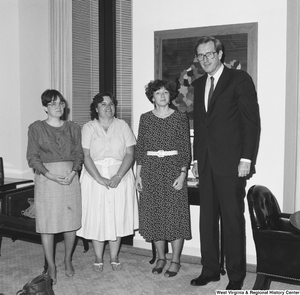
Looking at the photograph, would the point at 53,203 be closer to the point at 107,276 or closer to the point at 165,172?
the point at 107,276

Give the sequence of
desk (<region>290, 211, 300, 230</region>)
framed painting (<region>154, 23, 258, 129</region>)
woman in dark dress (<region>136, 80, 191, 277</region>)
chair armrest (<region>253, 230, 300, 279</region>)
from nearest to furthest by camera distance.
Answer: desk (<region>290, 211, 300, 230</region>) → chair armrest (<region>253, 230, 300, 279</region>) → woman in dark dress (<region>136, 80, 191, 277</region>) → framed painting (<region>154, 23, 258, 129</region>)

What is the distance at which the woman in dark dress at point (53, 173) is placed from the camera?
3.47 metres

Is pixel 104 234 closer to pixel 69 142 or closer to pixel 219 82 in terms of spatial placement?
pixel 69 142

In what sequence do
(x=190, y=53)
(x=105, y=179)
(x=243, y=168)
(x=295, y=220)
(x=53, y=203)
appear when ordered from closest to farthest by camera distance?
A: (x=295, y=220), (x=243, y=168), (x=53, y=203), (x=105, y=179), (x=190, y=53)

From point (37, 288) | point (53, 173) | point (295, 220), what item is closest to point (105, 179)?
point (53, 173)

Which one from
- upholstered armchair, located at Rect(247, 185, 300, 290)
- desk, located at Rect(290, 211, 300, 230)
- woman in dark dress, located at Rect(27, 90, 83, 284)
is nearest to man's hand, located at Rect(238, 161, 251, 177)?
upholstered armchair, located at Rect(247, 185, 300, 290)

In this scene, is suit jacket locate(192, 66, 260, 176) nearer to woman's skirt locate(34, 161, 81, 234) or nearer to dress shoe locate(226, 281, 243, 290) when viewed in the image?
dress shoe locate(226, 281, 243, 290)

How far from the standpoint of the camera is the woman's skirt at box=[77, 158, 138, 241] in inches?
147

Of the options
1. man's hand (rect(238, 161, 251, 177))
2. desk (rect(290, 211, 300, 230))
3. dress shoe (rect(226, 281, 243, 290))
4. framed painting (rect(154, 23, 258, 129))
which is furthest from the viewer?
framed painting (rect(154, 23, 258, 129))

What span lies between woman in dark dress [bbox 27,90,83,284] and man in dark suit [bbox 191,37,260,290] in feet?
3.52

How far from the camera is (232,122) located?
10.6ft

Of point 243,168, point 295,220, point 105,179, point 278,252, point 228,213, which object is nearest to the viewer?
point 295,220

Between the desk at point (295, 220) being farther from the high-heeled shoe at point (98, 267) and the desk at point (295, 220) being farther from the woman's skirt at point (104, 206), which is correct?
the high-heeled shoe at point (98, 267)

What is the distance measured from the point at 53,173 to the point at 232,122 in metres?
1.46
